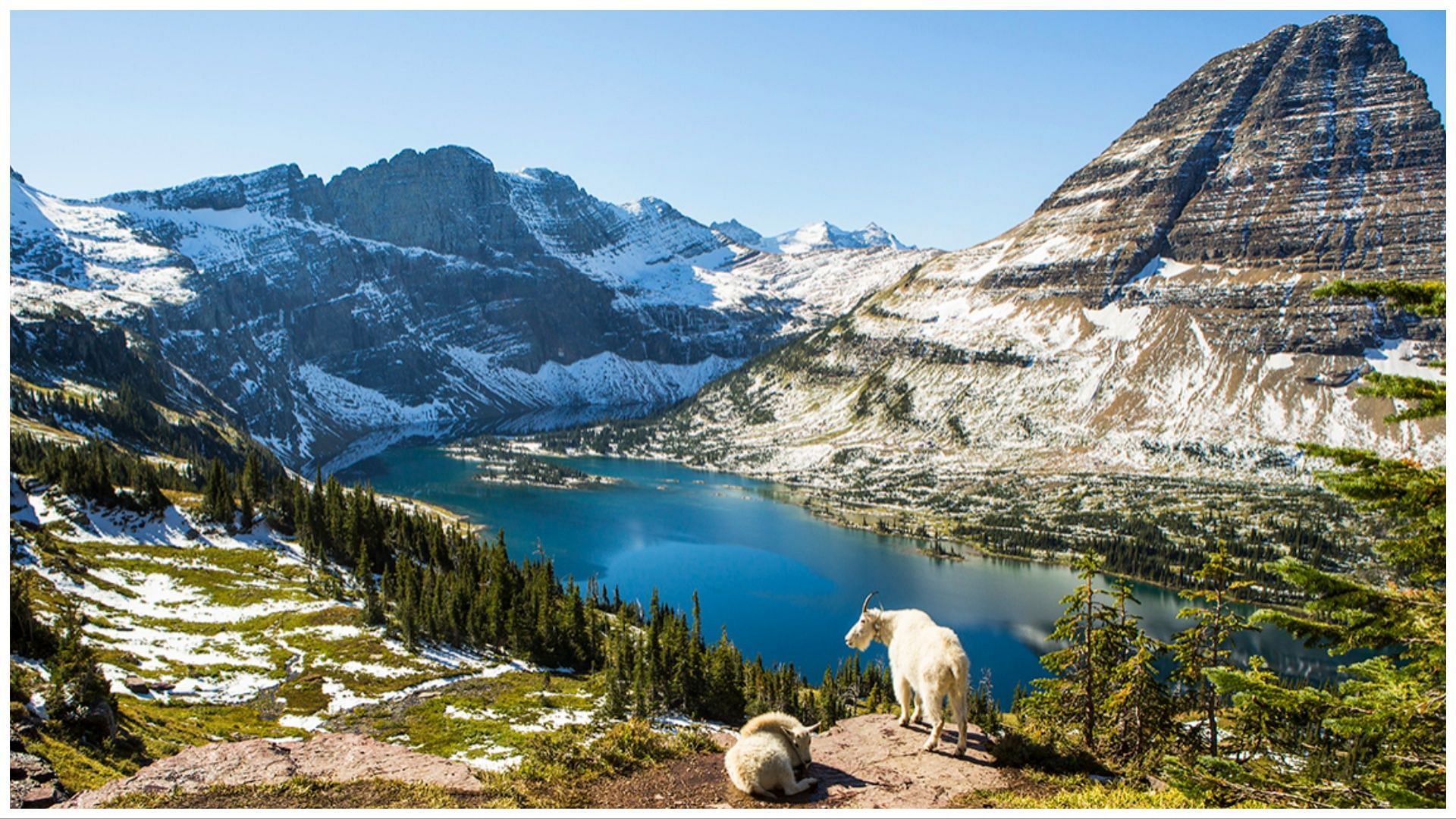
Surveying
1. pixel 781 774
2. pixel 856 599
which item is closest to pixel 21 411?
pixel 856 599

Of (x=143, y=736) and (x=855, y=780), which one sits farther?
(x=143, y=736)

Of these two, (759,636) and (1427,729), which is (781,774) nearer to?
(1427,729)

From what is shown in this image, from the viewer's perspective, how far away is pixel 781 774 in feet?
52.1

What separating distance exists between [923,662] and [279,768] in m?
15.7

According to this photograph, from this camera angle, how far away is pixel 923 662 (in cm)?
1844

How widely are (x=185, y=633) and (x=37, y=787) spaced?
55592 millimetres

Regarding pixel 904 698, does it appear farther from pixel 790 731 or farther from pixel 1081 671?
pixel 1081 671

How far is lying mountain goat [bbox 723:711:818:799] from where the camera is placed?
1591 cm

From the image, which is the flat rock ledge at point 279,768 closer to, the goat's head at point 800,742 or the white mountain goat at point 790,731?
the white mountain goat at point 790,731

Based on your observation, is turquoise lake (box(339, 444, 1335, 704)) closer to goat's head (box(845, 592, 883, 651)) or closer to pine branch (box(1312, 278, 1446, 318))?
goat's head (box(845, 592, 883, 651))

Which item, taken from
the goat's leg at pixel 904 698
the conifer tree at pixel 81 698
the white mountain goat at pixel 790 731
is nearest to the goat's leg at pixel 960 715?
the goat's leg at pixel 904 698

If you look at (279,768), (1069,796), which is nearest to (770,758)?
(1069,796)

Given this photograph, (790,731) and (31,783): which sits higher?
(790,731)

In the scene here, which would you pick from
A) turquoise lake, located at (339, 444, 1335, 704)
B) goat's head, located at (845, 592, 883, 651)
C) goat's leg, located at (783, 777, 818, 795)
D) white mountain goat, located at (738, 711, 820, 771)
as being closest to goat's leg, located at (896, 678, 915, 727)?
goat's head, located at (845, 592, 883, 651)
